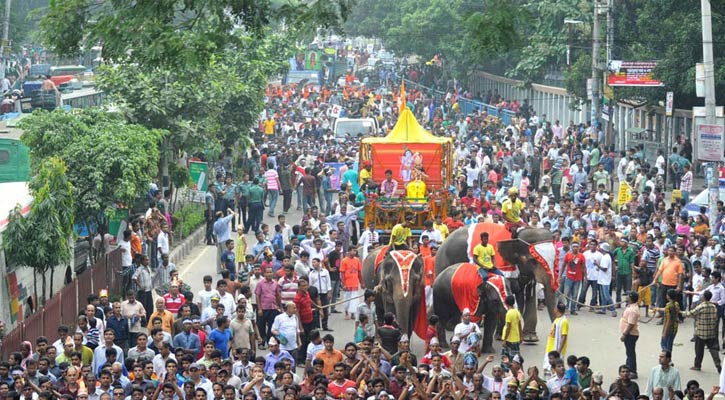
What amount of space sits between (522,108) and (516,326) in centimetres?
3663

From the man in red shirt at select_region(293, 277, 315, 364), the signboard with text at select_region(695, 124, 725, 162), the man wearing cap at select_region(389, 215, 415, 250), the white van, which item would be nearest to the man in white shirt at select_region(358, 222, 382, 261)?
the man wearing cap at select_region(389, 215, 415, 250)

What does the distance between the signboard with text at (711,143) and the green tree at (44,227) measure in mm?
11349

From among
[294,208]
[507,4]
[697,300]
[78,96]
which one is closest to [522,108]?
[78,96]

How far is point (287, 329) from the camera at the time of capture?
17734 millimetres

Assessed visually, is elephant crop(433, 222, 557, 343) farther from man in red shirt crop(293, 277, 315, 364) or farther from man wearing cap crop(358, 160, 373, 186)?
man wearing cap crop(358, 160, 373, 186)

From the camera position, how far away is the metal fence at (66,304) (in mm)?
17089

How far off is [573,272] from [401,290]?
4277mm

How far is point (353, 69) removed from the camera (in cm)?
8819

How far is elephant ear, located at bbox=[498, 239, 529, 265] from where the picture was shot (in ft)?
64.6

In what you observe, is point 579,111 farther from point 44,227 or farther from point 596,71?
point 44,227

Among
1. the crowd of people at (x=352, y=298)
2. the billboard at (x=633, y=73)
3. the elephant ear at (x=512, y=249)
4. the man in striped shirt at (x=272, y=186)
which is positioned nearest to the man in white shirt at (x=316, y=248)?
the crowd of people at (x=352, y=298)

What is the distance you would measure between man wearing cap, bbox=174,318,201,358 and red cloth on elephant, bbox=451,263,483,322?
12.8 ft

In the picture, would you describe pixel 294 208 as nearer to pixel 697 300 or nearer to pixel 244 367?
pixel 697 300

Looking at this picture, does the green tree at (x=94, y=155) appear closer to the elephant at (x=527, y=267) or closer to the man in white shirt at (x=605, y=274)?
the elephant at (x=527, y=267)
